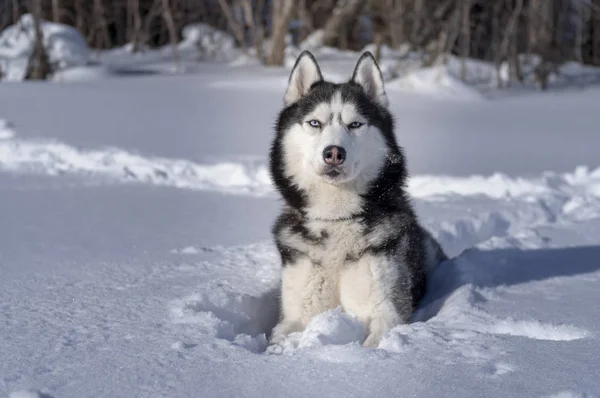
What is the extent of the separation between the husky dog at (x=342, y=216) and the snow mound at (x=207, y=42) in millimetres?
15850

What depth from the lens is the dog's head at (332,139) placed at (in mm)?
3123

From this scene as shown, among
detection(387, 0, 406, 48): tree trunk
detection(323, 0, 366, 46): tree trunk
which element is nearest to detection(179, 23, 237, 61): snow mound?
detection(323, 0, 366, 46): tree trunk

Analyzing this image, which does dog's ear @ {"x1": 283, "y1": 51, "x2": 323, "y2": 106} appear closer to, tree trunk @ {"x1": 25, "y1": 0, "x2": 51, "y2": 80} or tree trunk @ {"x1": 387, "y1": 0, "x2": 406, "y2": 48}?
tree trunk @ {"x1": 25, "y1": 0, "x2": 51, "y2": 80}

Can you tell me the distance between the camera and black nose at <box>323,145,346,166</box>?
3.05 meters

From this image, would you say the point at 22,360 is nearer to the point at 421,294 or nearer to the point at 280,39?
the point at 421,294

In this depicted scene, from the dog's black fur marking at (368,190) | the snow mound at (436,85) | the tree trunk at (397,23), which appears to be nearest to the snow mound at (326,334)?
the dog's black fur marking at (368,190)

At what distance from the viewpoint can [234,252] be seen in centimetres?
439

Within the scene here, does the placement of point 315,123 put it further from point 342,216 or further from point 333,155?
point 342,216

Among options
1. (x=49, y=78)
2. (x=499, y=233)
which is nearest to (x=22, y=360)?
(x=499, y=233)

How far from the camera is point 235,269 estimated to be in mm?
4047

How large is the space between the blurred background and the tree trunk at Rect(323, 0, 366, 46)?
0.11 feet

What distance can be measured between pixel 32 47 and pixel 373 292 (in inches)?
482

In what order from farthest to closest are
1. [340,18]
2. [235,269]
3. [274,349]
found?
[340,18]
[235,269]
[274,349]

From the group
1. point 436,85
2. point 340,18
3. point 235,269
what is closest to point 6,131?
point 235,269
